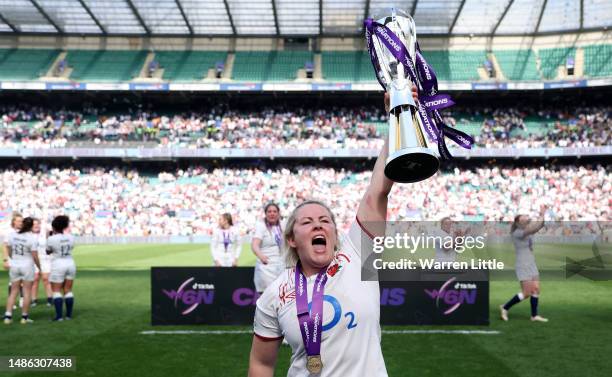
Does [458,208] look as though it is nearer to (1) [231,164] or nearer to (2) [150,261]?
(1) [231,164]

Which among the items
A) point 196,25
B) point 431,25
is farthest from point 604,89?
point 196,25

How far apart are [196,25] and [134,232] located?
1882cm

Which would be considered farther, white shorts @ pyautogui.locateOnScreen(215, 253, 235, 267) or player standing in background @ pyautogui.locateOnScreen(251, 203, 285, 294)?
white shorts @ pyautogui.locateOnScreen(215, 253, 235, 267)

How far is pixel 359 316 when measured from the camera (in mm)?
2719

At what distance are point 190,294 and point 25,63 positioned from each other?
44.8 m

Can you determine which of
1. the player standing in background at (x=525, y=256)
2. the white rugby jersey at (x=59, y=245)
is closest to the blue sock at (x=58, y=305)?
the white rugby jersey at (x=59, y=245)

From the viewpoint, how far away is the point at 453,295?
10609 millimetres

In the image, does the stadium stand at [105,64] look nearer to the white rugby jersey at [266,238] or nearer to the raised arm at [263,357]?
the white rugby jersey at [266,238]

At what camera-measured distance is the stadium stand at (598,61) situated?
1746 inches

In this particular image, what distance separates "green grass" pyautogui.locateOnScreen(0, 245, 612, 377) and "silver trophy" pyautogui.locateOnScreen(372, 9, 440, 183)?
5462mm

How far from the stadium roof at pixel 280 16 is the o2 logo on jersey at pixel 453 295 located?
33.7 metres

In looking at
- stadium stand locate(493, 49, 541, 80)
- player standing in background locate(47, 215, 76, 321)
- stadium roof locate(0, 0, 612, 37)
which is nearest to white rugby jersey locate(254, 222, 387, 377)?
player standing in background locate(47, 215, 76, 321)

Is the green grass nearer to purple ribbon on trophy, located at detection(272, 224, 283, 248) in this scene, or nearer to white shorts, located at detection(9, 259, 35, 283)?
white shorts, located at detection(9, 259, 35, 283)

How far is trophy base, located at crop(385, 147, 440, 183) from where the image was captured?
93.0 inches
